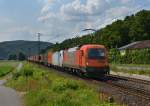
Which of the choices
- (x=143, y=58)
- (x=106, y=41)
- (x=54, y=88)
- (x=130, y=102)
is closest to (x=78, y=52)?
(x=54, y=88)

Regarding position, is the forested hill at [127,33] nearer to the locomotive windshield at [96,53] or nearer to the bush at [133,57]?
the bush at [133,57]

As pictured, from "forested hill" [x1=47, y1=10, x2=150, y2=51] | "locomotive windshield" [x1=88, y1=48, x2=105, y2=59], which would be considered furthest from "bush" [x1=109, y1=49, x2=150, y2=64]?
"locomotive windshield" [x1=88, y1=48, x2=105, y2=59]

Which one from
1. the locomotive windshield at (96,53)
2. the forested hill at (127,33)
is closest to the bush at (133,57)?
the forested hill at (127,33)

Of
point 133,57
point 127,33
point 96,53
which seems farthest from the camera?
point 127,33

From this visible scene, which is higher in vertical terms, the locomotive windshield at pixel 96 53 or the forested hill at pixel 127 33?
the forested hill at pixel 127 33

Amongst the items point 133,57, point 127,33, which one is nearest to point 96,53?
point 133,57

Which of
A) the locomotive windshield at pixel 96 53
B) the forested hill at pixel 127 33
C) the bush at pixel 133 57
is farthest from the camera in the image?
the forested hill at pixel 127 33

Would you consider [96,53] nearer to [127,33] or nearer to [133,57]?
[133,57]

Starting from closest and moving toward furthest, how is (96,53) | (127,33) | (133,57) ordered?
(96,53) < (133,57) < (127,33)

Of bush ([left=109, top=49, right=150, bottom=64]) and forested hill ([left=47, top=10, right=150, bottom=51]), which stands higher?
forested hill ([left=47, top=10, right=150, bottom=51])

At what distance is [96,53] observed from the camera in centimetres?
3850

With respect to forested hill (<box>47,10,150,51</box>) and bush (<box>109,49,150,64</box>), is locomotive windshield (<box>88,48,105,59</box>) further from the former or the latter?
forested hill (<box>47,10,150,51</box>)

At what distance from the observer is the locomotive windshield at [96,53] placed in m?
38.2

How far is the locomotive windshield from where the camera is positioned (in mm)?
38244
